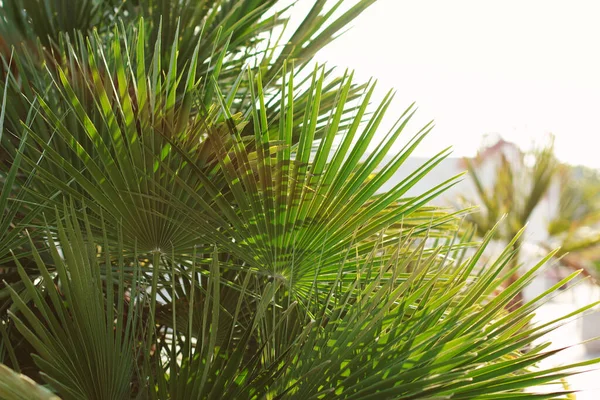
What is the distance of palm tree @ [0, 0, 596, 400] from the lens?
53 centimetres

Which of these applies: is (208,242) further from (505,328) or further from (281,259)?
(505,328)

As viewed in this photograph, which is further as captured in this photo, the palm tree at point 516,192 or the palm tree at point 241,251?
the palm tree at point 516,192

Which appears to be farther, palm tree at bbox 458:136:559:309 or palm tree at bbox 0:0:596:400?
palm tree at bbox 458:136:559:309

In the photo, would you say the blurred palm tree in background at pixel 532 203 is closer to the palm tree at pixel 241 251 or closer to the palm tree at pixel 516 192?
the palm tree at pixel 516 192

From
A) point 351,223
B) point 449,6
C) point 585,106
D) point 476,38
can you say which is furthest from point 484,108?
point 351,223

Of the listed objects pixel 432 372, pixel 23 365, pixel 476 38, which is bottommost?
pixel 432 372

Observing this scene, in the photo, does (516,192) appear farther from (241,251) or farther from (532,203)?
(241,251)

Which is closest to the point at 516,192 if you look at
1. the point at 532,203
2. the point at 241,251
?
the point at 532,203

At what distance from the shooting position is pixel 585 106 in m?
10.7

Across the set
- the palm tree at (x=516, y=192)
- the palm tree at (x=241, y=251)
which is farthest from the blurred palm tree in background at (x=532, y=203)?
the palm tree at (x=241, y=251)

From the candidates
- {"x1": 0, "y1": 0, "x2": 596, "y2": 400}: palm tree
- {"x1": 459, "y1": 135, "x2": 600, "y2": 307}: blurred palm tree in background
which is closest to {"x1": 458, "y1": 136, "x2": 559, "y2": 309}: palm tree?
{"x1": 459, "y1": 135, "x2": 600, "y2": 307}: blurred palm tree in background

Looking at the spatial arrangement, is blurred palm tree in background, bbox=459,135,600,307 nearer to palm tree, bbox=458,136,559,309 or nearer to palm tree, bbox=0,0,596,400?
palm tree, bbox=458,136,559,309

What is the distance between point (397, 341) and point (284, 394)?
12 centimetres

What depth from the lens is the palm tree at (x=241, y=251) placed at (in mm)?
534
